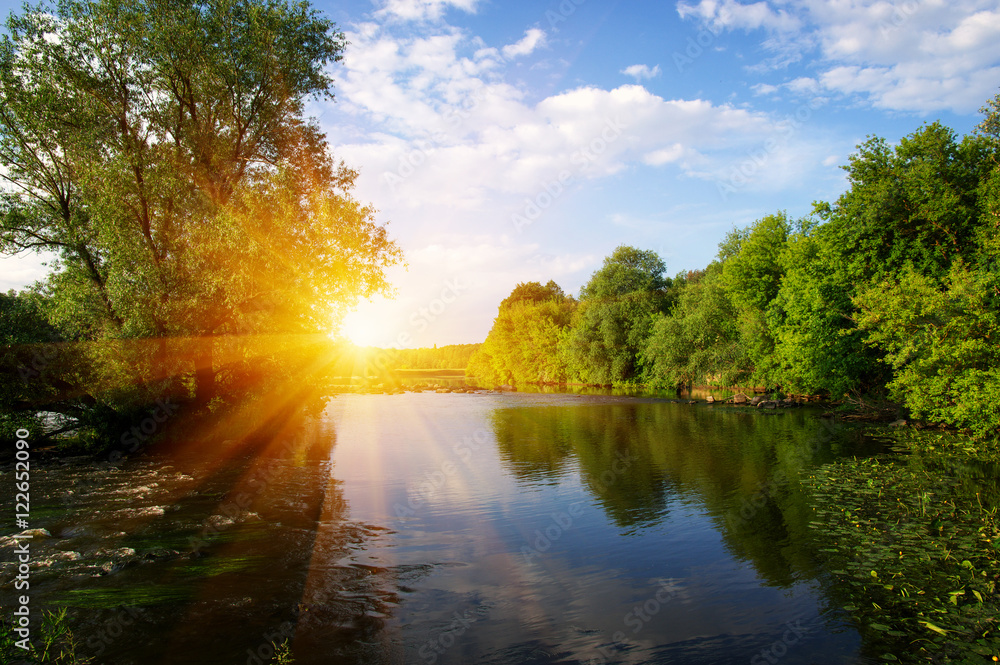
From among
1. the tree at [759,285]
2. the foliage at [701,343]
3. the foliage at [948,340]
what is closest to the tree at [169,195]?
the foliage at [948,340]

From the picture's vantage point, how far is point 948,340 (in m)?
20.2

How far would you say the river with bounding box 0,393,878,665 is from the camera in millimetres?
7680

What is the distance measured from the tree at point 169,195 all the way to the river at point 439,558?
6.23 meters

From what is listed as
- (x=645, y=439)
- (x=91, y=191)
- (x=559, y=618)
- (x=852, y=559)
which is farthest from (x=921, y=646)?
(x=91, y=191)

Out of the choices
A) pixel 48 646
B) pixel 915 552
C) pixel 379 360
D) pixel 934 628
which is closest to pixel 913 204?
pixel 915 552

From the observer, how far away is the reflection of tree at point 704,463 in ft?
40.4

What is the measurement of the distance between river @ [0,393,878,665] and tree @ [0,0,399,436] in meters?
6.23

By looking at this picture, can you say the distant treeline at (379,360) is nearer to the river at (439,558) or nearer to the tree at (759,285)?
the river at (439,558)

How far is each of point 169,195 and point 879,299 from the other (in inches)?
1211

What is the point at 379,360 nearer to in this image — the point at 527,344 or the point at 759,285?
the point at 527,344

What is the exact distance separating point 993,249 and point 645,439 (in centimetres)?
1628

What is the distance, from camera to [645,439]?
2689 centimetres

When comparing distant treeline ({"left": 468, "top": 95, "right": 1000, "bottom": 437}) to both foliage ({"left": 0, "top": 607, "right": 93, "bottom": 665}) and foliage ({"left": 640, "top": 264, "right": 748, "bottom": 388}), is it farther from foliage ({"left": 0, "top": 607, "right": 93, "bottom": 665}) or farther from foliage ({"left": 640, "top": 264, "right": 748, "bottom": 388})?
foliage ({"left": 0, "top": 607, "right": 93, "bottom": 665})

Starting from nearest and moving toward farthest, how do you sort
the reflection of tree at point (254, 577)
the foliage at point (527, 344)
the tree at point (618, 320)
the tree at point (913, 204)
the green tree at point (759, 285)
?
the reflection of tree at point (254, 577) → the tree at point (913, 204) → the green tree at point (759, 285) → the tree at point (618, 320) → the foliage at point (527, 344)
